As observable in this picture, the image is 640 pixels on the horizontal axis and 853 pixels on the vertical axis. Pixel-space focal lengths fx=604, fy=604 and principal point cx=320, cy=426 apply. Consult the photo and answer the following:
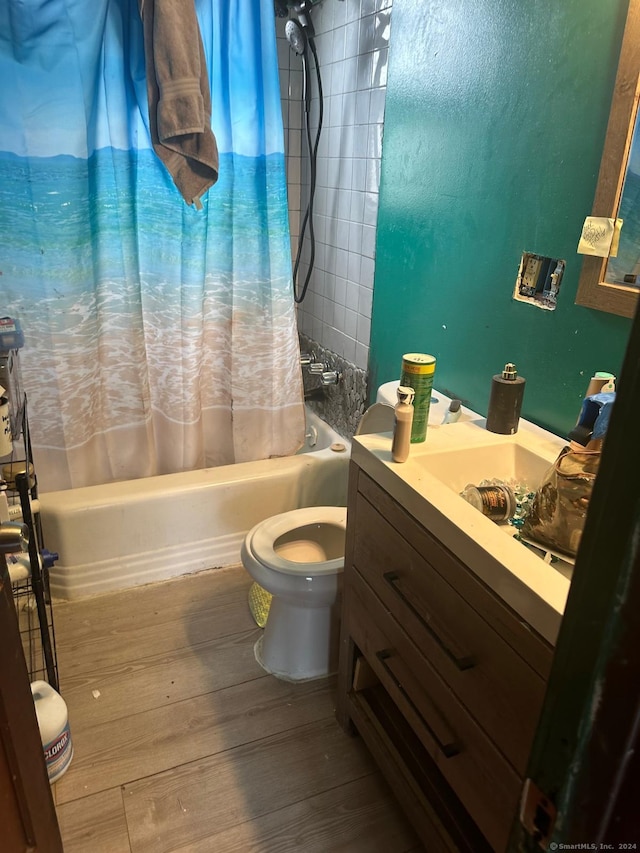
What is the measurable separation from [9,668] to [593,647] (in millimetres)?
783

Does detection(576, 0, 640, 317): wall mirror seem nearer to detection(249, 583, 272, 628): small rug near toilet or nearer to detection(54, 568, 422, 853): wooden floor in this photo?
detection(54, 568, 422, 853): wooden floor

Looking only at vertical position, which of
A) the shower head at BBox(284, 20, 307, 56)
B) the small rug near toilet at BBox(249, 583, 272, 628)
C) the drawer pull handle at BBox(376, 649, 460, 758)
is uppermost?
the shower head at BBox(284, 20, 307, 56)

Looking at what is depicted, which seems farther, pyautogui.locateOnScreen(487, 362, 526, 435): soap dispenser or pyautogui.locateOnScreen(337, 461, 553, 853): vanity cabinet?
pyautogui.locateOnScreen(487, 362, 526, 435): soap dispenser

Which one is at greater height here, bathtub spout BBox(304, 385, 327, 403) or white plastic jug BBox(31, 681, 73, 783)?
bathtub spout BBox(304, 385, 327, 403)

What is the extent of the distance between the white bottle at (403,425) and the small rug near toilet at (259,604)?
3.10 feet

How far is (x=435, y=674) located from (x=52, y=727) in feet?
2.87

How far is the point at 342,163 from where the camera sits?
2162mm

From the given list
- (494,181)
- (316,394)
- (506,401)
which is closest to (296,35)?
A: (494,181)

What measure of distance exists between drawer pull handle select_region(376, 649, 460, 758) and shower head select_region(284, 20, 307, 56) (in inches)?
82.8

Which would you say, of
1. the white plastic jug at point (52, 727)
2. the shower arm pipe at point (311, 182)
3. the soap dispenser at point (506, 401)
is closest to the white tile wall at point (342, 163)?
the shower arm pipe at point (311, 182)

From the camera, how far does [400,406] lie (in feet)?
3.85

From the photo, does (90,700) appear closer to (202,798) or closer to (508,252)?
(202,798)

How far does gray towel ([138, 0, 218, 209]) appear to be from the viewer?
162 centimetres

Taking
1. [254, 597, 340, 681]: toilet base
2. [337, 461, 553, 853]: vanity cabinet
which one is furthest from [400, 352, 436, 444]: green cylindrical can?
[254, 597, 340, 681]: toilet base
